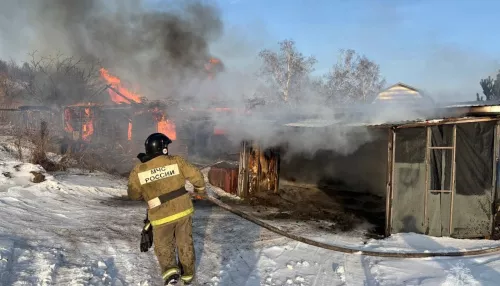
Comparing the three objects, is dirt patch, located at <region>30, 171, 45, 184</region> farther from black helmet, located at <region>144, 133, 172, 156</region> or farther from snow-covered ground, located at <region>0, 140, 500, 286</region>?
black helmet, located at <region>144, 133, 172, 156</region>

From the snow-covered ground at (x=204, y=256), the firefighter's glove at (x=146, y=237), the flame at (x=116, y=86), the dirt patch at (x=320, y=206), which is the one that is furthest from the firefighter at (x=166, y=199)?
the flame at (x=116, y=86)

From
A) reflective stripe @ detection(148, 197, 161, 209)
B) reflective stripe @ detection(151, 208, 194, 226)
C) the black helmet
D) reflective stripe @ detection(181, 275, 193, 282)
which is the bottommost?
reflective stripe @ detection(181, 275, 193, 282)

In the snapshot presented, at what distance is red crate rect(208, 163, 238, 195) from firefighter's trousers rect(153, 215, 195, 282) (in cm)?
759

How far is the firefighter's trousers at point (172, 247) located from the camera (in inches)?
165

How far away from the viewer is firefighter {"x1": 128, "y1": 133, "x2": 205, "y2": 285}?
416cm

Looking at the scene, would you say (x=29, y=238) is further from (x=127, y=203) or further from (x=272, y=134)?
(x=272, y=134)

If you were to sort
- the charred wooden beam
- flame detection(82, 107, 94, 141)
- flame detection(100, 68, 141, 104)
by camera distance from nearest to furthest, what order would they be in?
the charred wooden beam, flame detection(82, 107, 94, 141), flame detection(100, 68, 141, 104)

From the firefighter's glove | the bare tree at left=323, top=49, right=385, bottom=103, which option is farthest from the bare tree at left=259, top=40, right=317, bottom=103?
the firefighter's glove

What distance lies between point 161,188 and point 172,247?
2.41ft

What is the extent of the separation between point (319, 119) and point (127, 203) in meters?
6.27

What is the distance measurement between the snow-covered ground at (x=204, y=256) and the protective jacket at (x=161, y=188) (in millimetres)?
1024

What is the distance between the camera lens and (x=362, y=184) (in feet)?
50.0

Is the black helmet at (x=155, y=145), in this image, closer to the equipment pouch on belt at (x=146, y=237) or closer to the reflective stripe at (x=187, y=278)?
the equipment pouch on belt at (x=146, y=237)

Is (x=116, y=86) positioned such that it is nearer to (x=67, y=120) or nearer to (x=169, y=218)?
(x=67, y=120)
